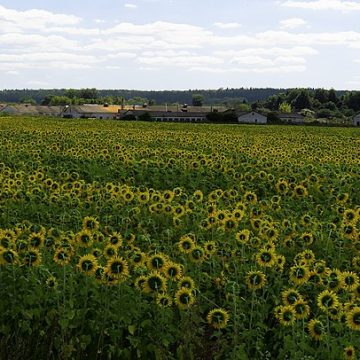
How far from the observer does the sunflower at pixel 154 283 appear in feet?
16.8

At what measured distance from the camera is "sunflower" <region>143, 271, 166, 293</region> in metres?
5.11

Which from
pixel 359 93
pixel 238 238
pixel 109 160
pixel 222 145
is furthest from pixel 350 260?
pixel 359 93

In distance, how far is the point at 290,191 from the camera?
37.8 feet

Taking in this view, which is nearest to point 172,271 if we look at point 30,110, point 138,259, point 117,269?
point 117,269

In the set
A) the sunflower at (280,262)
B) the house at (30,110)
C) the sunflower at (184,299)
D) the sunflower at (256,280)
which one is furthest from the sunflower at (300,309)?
the house at (30,110)

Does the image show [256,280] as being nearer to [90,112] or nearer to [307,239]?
[307,239]

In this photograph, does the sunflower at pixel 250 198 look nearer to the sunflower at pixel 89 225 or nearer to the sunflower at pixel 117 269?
the sunflower at pixel 89 225

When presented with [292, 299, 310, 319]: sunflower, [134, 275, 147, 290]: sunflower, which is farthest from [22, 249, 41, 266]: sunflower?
[292, 299, 310, 319]: sunflower

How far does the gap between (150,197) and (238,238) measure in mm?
3108

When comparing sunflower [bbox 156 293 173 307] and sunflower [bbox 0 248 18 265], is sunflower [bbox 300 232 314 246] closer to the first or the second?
sunflower [bbox 156 293 173 307]

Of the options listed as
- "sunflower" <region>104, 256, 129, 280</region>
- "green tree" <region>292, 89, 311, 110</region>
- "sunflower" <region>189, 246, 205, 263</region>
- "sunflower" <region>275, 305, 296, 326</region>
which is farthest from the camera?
"green tree" <region>292, 89, 311, 110</region>

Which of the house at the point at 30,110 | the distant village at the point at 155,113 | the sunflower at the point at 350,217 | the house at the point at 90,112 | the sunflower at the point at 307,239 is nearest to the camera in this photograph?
the sunflower at the point at 307,239

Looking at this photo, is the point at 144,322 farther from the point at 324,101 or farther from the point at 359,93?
the point at 324,101

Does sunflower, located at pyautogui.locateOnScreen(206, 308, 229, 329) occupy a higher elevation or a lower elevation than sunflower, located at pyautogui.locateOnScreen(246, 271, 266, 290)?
lower
